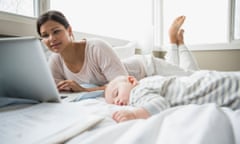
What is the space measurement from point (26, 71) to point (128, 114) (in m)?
0.31

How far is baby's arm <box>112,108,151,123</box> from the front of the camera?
48 centimetres

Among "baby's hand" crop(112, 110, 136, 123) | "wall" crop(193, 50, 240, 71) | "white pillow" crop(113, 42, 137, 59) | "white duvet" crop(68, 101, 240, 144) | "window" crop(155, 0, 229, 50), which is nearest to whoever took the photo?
"white duvet" crop(68, 101, 240, 144)

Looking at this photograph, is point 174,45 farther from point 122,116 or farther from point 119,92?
point 122,116

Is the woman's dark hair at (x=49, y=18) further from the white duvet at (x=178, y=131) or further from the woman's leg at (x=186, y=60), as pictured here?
the woman's leg at (x=186, y=60)

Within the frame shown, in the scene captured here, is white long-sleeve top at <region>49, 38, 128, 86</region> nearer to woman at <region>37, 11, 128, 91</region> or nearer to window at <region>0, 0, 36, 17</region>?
woman at <region>37, 11, 128, 91</region>

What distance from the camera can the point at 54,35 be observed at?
41.1 inches

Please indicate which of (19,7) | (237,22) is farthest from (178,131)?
(237,22)

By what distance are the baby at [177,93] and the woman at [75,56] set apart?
0.32 m

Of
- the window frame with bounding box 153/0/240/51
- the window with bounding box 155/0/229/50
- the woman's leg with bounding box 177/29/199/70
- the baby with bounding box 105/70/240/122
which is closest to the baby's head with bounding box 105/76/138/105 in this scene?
the baby with bounding box 105/70/240/122

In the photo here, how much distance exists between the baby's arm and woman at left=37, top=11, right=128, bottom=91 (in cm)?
50

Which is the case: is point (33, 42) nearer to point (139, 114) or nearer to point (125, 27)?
point (139, 114)

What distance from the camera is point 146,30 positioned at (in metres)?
2.29

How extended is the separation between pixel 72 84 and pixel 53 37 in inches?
11.2

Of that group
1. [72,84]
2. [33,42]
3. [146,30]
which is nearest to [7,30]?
[72,84]
